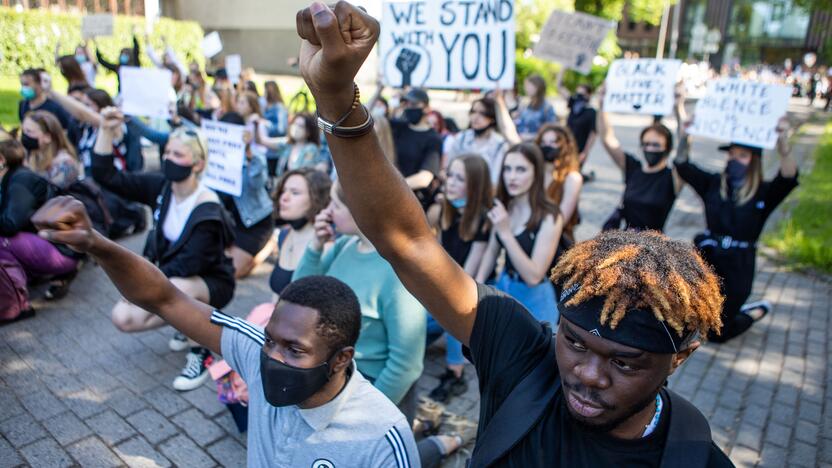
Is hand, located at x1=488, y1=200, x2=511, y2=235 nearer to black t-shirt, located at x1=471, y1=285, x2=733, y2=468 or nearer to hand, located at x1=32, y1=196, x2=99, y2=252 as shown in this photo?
black t-shirt, located at x1=471, y1=285, x2=733, y2=468

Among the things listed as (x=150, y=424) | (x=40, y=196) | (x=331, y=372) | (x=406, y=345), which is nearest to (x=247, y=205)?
(x=40, y=196)

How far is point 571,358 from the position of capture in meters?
1.37

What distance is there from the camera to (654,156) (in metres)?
5.04

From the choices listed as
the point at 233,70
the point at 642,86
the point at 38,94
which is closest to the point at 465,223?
the point at 642,86

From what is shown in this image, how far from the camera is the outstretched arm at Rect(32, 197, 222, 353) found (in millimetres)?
1702

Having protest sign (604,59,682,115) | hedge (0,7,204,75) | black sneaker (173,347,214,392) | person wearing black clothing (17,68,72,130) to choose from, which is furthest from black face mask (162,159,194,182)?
hedge (0,7,204,75)

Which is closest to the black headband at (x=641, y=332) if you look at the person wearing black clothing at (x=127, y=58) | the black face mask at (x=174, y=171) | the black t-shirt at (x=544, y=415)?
the black t-shirt at (x=544, y=415)

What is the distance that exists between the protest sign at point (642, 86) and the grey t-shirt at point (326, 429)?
14.7ft

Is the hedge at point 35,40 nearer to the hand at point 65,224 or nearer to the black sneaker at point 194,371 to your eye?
the black sneaker at point 194,371

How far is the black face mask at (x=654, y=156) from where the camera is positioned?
5.03 m

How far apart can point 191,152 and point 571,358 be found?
3309 mm

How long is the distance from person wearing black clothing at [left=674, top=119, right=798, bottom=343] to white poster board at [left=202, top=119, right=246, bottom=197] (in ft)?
12.8

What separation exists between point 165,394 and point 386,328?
1.95 m

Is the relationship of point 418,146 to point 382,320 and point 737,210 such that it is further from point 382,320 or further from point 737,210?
point 382,320
